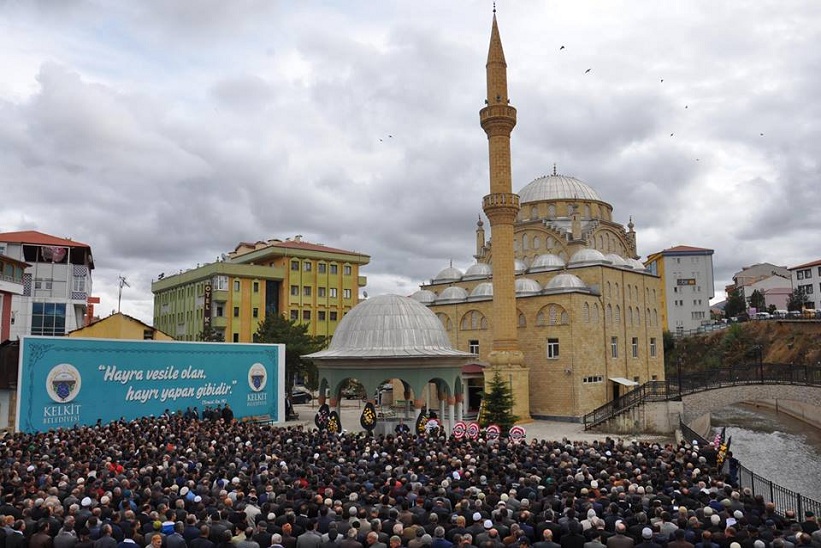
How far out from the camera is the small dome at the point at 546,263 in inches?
1603

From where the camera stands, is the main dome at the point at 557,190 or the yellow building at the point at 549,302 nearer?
the yellow building at the point at 549,302

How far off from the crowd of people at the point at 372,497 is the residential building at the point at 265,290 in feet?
120

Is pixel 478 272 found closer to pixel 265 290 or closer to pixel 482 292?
pixel 482 292

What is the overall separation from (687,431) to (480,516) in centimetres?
2057

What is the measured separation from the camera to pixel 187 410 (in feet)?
89.6

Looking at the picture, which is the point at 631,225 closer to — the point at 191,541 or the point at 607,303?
the point at 607,303

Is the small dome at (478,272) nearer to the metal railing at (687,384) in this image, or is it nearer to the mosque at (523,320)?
the mosque at (523,320)

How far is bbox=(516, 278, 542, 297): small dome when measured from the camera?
38.2 m

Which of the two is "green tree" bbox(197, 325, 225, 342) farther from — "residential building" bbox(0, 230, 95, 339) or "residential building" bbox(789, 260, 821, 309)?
"residential building" bbox(789, 260, 821, 309)

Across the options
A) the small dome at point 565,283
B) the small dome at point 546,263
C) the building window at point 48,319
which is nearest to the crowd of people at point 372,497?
the small dome at point 565,283

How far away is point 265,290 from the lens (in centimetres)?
5622

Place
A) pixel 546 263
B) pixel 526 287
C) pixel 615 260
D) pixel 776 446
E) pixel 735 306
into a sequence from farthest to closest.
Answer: pixel 735 306, pixel 615 260, pixel 546 263, pixel 526 287, pixel 776 446

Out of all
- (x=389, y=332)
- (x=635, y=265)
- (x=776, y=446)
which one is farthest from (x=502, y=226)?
(x=776, y=446)

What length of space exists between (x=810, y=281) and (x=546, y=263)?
5608 cm
